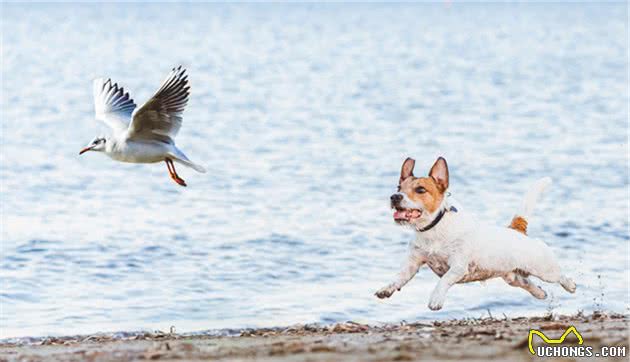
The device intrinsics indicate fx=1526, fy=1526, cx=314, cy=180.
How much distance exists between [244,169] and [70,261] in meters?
8.79

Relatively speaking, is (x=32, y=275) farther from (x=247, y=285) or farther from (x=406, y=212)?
(x=406, y=212)

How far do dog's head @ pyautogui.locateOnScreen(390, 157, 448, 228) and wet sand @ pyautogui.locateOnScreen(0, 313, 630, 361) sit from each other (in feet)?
2.31

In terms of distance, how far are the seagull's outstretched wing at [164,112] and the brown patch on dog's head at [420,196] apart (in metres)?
2.49

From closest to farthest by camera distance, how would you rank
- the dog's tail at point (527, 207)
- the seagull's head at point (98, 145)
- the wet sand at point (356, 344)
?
the wet sand at point (356, 344), the dog's tail at point (527, 207), the seagull's head at point (98, 145)

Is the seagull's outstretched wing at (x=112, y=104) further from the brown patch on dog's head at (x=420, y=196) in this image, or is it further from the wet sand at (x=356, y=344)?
the brown patch on dog's head at (x=420, y=196)

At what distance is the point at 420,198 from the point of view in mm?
9242

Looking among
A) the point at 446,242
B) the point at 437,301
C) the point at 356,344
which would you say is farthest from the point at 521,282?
the point at 356,344

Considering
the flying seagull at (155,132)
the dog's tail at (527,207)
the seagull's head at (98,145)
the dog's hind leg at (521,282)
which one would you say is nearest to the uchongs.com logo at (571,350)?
the dog's hind leg at (521,282)

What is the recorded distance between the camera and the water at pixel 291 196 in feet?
43.1

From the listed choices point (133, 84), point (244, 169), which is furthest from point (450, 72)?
point (244, 169)

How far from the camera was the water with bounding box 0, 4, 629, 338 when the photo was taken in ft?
43.1

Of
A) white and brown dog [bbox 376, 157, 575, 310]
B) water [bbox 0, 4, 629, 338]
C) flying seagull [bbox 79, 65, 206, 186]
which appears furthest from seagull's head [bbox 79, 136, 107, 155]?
white and brown dog [bbox 376, 157, 575, 310]

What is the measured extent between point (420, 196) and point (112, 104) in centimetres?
389

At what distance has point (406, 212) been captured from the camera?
9258mm
